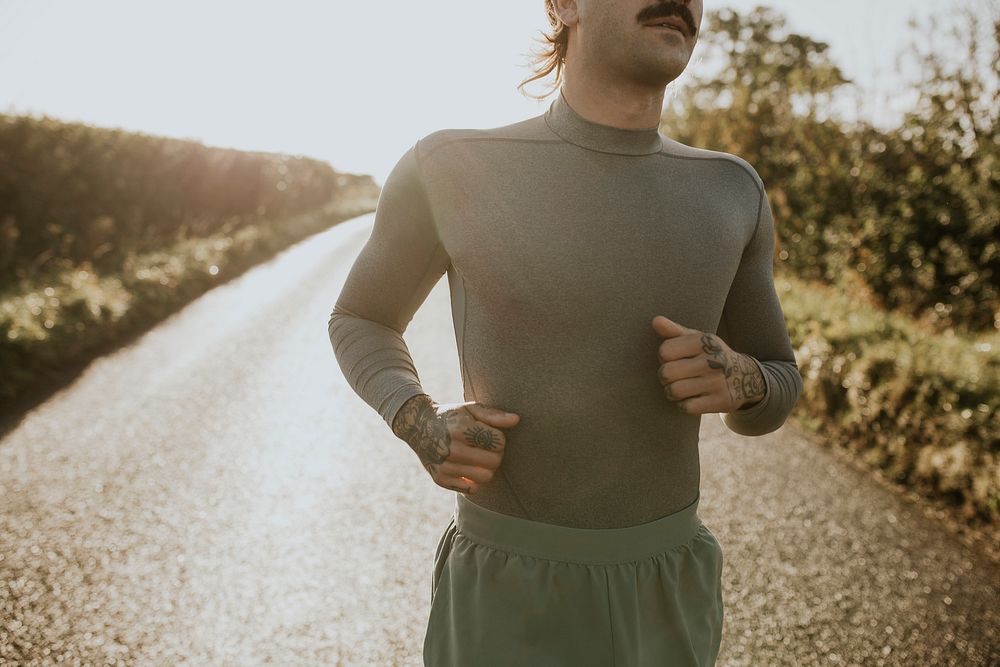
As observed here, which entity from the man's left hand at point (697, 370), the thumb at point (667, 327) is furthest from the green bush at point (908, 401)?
the thumb at point (667, 327)

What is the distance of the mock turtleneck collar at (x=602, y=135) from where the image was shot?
1370 millimetres

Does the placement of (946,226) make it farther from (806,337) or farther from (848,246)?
(806,337)

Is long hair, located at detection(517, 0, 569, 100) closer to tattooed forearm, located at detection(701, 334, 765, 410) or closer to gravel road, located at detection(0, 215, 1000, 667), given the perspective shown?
tattooed forearm, located at detection(701, 334, 765, 410)

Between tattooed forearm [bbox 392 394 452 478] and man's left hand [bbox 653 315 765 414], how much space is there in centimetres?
41

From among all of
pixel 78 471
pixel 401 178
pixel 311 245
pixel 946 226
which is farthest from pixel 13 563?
pixel 311 245

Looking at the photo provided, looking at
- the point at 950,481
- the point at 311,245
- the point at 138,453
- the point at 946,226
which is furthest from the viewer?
the point at 311,245

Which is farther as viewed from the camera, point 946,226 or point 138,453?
point 946,226

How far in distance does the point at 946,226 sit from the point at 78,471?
348 inches

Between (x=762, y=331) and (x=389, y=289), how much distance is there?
0.80m

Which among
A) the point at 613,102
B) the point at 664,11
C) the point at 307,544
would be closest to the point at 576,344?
the point at 613,102

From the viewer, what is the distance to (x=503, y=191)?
4.33ft

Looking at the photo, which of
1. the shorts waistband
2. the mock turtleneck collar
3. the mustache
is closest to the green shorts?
the shorts waistband

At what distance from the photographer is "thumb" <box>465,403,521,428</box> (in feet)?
4.20

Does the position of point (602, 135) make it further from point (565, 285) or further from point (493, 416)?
point (493, 416)
